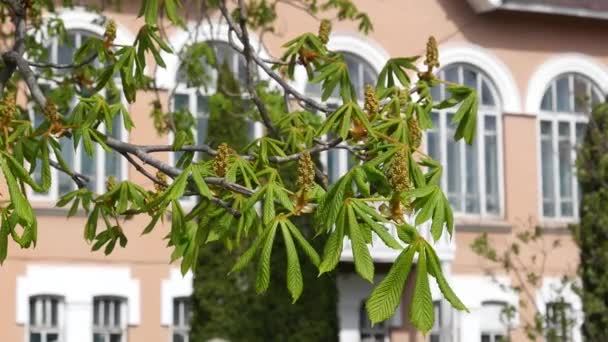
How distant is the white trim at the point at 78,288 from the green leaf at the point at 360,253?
59.6 feet

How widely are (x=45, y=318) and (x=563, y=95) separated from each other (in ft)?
29.8

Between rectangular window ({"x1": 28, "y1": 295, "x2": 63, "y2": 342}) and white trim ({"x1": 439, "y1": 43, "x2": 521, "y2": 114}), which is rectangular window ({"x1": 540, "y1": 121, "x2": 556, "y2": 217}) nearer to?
white trim ({"x1": 439, "y1": 43, "x2": 521, "y2": 114})

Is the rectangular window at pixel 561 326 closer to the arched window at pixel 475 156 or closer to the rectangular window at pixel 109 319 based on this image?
the arched window at pixel 475 156

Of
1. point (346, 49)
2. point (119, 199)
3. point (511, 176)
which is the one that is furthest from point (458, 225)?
point (119, 199)

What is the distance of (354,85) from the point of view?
28797 mm

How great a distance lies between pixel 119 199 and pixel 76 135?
537 mm

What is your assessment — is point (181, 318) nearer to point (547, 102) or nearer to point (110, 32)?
point (547, 102)

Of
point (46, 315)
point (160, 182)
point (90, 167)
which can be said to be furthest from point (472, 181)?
point (160, 182)

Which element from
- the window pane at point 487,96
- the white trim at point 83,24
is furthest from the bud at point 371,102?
the window pane at point 487,96

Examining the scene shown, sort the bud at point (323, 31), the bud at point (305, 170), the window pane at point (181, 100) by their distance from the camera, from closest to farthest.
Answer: the bud at point (305, 170)
the bud at point (323, 31)
the window pane at point (181, 100)

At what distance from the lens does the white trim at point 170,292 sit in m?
26.8

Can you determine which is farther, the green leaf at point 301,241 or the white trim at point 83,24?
the white trim at point 83,24

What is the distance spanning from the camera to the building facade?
26453mm

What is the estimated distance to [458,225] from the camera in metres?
29.3
